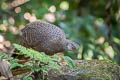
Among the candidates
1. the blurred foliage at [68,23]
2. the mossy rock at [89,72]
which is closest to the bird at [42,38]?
the mossy rock at [89,72]

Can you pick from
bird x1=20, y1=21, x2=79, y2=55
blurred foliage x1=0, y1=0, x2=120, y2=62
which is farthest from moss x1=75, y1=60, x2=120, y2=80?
blurred foliage x1=0, y1=0, x2=120, y2=62

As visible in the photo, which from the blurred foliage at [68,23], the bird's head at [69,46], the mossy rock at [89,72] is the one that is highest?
the blurred foliage at [68,23]

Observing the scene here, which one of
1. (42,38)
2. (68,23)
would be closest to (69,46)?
(42,38)

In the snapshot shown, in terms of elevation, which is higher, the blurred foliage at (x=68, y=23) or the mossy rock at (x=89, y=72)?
the blurred foliage at (x=68, y=23)

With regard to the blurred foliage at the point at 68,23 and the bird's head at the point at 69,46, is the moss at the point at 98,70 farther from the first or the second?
the blurred foliage at the point at 68,23

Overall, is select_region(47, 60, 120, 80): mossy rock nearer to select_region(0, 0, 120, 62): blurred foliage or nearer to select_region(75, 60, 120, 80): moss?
select_region(75, 60, 120, 80): moss

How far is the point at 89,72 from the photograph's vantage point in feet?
8.34

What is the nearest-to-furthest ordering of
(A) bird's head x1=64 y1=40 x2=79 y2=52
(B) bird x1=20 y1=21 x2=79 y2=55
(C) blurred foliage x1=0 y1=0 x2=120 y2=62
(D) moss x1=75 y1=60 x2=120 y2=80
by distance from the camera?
(D) moss x1=75 y1=60 x2=120 y2=80 < (B) bird x1=20 y1=21 x2=79 y2=55 < (A) bird's head x1=64 y1=40 x2=79 y2=52 < (C) blurred foliage x1=0 y1=0 x2=120 y2=62

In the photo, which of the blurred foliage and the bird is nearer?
the bird

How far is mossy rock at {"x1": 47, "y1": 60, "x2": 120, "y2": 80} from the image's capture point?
2.46 metres

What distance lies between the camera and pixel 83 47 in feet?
16.6

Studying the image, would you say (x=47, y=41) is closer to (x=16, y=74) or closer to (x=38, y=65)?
(x=16, y=74)

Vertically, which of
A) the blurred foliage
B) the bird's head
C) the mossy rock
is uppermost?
the blurred foliage

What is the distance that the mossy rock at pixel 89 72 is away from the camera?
2.46 meters
